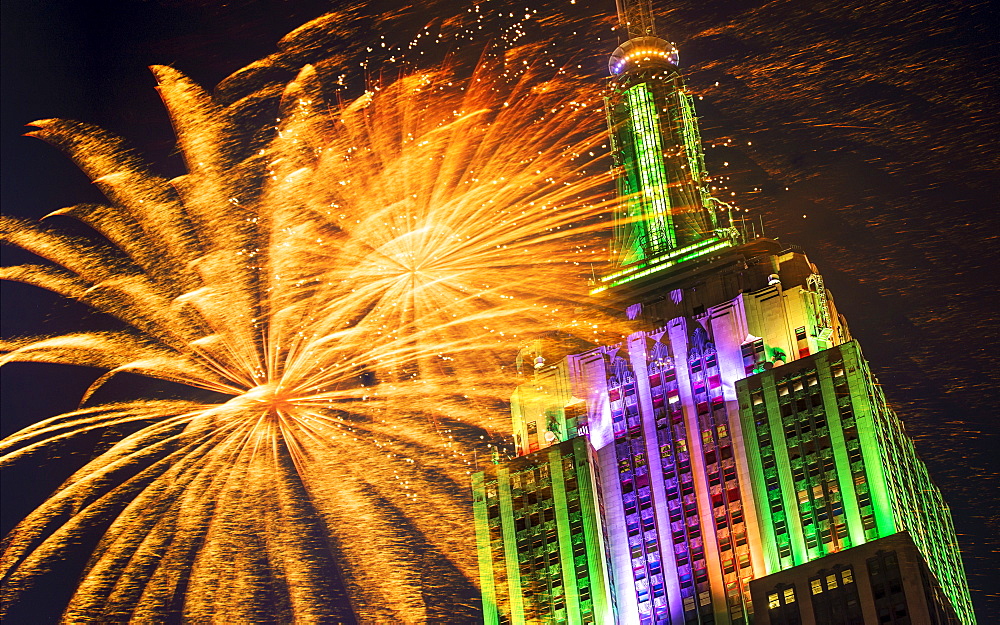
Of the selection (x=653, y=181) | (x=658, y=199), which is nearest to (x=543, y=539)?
(x=658, y=199)

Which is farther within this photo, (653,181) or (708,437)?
(653,181)

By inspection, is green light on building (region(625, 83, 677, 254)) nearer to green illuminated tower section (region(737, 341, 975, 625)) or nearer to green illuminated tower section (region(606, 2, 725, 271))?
green illuminated tower section (region(606, 2, 725, 271))


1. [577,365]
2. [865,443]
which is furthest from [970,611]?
[577,365]

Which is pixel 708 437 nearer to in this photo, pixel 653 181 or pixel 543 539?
pixel 543 539

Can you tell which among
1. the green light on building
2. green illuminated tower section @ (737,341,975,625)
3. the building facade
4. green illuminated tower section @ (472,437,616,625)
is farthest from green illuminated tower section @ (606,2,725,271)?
the building facade

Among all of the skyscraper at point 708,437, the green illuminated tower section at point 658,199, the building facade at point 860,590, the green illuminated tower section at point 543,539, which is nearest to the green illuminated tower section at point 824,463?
the skyscraper at point 708,437
